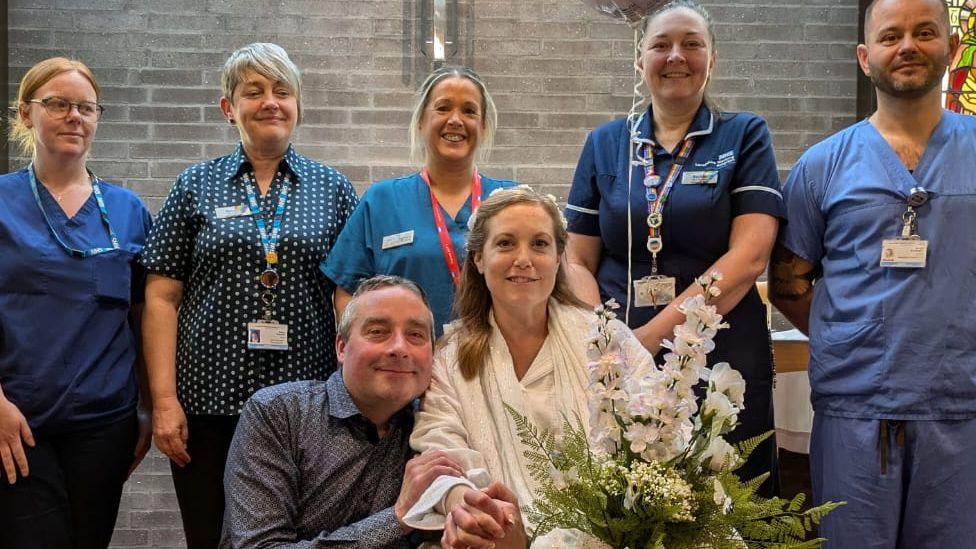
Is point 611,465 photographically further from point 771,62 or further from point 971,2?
point 971,2

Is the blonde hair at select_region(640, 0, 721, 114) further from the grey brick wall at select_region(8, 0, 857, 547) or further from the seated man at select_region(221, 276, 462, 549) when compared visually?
the grey brick wall at select_region(8, 0, 857, 547)

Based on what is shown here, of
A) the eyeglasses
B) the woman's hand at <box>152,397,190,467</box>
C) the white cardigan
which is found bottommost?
the woman's hand at <box>152,397,190,467</box>

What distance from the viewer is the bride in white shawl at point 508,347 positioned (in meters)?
2.16

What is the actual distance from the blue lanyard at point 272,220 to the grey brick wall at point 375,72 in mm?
2156

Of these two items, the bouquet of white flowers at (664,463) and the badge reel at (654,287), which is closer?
the bouquet of white flowers at (664,463)

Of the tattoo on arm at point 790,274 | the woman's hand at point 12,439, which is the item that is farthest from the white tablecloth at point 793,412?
the woman's hand at point 12,439

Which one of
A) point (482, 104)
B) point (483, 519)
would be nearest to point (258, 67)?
point (482, 104)

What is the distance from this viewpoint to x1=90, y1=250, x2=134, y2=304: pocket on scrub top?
2.68 m

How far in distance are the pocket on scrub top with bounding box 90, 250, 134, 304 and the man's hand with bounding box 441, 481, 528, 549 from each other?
134 centimetres

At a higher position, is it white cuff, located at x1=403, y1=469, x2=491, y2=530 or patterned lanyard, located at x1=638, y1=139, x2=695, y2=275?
patterned lanyard, located at x1=638, y1=139, x2=695, y2=275

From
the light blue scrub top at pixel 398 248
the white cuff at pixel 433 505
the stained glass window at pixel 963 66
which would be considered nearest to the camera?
the white cuff at pixel 433 505

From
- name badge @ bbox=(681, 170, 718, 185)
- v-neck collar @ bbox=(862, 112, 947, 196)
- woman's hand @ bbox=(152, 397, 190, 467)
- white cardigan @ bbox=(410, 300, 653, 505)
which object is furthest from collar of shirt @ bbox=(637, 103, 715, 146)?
woman's hand @ bbox=(152, 397, 190, 467)

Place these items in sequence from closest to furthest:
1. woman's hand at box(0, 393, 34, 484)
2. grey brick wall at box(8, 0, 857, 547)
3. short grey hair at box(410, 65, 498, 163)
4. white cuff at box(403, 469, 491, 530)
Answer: white cuff at box(403, 469, 491, 530), woman's hand at box(0, 393, 34, 484), short grey hair at box(410, 65, 498, 163), grey brick wall at box(8, 0, 857, 547)

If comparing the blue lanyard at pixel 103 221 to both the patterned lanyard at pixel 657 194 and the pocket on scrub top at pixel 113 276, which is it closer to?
the pocket on scrub top at pixel 113 276
